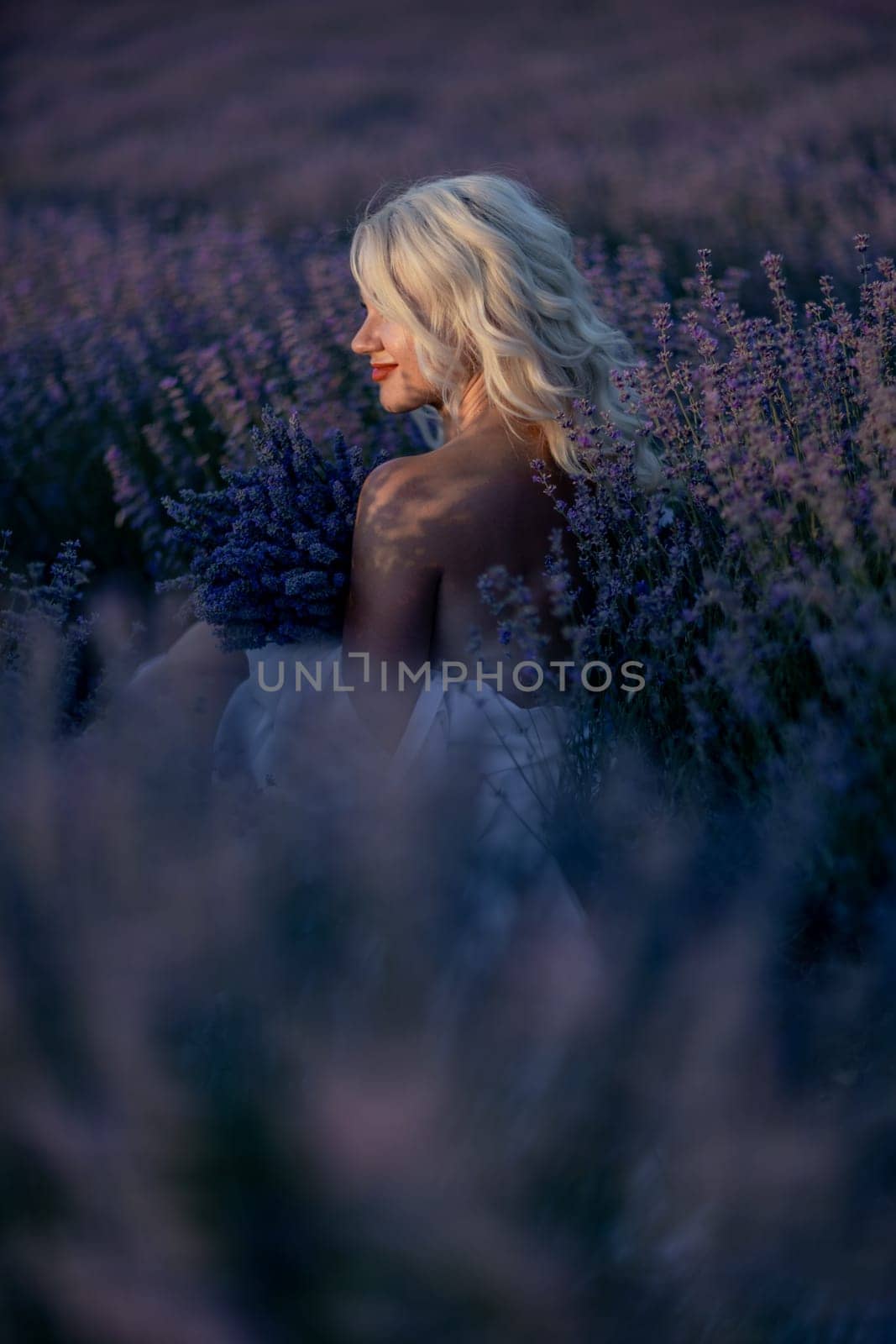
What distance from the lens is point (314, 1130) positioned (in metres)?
0.93

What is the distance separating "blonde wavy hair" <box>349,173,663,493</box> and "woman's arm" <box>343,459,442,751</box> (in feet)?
1.04

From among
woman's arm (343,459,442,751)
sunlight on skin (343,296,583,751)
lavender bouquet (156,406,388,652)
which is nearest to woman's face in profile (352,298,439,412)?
lavender bouquet (156,406,388,652)

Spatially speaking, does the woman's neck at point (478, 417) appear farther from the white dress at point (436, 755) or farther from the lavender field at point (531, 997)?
the white dress at point (436, 755)

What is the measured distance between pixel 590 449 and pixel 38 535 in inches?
94.8

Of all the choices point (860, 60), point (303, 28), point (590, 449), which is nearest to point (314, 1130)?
point (590, 449)

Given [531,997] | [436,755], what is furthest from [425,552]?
[531,997]

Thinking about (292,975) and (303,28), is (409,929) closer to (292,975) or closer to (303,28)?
(292,975)

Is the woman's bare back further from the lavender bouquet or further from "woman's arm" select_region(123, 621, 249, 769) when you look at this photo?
"woman's arm" select_region(123, 621, 249, 769)

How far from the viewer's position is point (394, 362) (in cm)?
268

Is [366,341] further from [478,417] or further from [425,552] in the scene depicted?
[425,552]

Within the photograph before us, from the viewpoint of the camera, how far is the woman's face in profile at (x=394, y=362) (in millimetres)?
2635

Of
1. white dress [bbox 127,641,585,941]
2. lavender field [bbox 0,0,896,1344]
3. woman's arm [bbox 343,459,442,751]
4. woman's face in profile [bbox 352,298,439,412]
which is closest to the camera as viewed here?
lavender field [bbox 0,0,896,1344]

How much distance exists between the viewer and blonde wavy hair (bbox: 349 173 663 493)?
250 centimetres

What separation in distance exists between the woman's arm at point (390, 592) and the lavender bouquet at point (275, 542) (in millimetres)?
141
